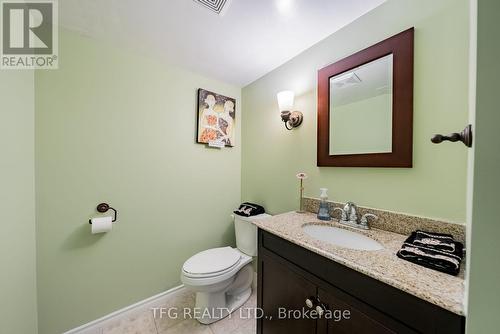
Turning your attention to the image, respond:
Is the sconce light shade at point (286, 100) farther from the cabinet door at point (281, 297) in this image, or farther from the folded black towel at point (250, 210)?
the cabinet door at point (281, 297)

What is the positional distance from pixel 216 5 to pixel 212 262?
5.83ft

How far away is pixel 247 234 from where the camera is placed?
1.68m

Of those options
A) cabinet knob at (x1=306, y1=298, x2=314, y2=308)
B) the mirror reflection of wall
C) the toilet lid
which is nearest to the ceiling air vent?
the mirror reflection of wall

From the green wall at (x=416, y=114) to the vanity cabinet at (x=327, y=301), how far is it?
0.55 m

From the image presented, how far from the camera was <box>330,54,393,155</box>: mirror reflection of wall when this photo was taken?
1.03 meters

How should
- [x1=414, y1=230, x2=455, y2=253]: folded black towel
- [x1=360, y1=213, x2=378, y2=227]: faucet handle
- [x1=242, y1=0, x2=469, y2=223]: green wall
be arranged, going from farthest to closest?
[x1=360, y1=213, x2=378, y2=227]: faucet handle → [x1=242, y1=0, x2=469, y2=223]: green wall → [x1=414, y1=230, x2=455, y2=253]: folded black towel

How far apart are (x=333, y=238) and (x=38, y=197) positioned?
1.90 m

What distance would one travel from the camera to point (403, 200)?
981 millimetres

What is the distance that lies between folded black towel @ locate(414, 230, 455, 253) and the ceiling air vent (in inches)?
61.7

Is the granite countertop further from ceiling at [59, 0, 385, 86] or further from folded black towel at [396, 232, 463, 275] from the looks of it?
ceiling at [59, 0, 385, 86]

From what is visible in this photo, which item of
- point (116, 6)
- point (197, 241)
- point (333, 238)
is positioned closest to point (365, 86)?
point (333, 238)

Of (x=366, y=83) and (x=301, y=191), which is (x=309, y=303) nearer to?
(x=301, y=191)

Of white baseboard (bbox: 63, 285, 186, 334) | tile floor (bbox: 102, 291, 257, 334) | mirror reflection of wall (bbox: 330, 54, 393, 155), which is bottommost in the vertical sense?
tile floor (bbox: 102, 291, 257, 334)

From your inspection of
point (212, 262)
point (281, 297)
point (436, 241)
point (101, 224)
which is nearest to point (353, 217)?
point (436, 241)
